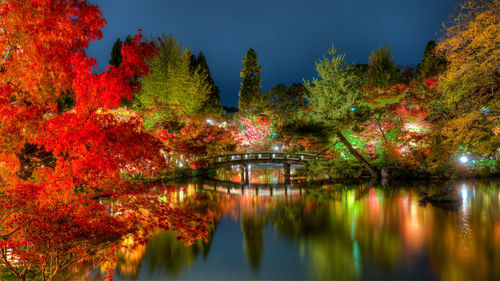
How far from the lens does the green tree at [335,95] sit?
19059 mm

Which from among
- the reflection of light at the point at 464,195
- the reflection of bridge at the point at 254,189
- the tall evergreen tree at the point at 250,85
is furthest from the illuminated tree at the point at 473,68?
the tall evergreen tree at the point at 250,85

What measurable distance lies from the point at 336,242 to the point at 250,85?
24435 mm

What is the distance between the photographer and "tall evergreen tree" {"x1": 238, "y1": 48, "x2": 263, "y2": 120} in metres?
32.4

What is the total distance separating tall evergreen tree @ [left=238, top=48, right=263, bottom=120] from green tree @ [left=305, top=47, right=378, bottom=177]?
13100 millimetres

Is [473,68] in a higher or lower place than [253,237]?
higher

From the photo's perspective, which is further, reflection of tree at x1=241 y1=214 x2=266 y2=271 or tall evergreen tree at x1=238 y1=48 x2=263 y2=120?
tall evergreen tree at x1=238 y1=48 x2=263 y2=120

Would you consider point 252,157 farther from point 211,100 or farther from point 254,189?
point 211,100

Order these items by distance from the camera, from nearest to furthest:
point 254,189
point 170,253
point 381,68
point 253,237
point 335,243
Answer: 1. point 170,253
2. point 335,243
3. point 253,237
4. point 254,189
5. point 381,68

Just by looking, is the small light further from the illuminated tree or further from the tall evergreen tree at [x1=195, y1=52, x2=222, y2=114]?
the tall evergreen tree at [x1=195, y1=52, x2=222, y2=114]

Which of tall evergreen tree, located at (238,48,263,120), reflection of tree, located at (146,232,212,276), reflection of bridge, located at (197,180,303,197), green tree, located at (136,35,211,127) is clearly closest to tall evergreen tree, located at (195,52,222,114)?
tall evergreen tree, located at (238,48,263,120)

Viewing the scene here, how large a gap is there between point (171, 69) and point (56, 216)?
2123 centimetres

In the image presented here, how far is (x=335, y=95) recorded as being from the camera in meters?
19.2

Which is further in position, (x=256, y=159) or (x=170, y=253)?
(x=256, y=159)

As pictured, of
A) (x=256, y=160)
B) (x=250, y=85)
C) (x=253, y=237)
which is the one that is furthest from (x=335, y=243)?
(x=250, y=85)
